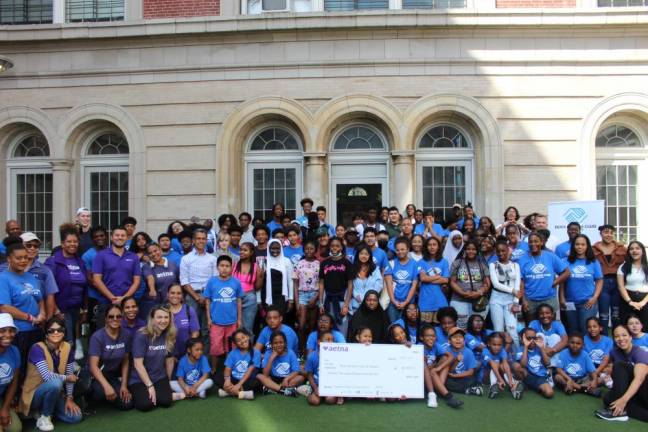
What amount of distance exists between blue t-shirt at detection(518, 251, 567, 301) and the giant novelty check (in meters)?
2.20

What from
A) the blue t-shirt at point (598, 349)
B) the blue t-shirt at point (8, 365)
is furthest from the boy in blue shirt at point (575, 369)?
the blue t-shirt at point (8, 365)

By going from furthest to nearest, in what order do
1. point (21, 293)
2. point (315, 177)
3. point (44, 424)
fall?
point (315, 177), point (21, 293), point (44, 424)

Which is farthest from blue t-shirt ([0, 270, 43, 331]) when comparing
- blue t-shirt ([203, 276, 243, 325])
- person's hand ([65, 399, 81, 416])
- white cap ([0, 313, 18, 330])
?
blue t-shirt ([203, 276, 243, 325])

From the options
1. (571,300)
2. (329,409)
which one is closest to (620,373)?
(571,300)

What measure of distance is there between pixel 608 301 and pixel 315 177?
20.7 ft

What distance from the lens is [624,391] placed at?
19.1ft

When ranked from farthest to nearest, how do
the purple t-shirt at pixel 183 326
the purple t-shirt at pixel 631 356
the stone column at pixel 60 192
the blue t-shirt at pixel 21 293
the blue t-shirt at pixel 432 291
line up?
1. the stone column at pixel 60 192
2. the blue t-shirt at pixel 432 291
3. the purple t-shirt at pixel 183 326
4. the purple t-shirt at pixel 631 356
5. the blue t-shirt at pixel 21 293

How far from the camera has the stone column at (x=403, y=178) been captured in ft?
38.4

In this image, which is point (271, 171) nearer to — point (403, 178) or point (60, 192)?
point (403, 178)

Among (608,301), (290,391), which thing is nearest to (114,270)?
(290,391)

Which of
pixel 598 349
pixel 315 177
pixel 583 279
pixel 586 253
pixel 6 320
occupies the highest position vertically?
pixel 315 177

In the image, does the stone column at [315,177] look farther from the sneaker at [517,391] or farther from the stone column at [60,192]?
the sneaker at [517,391]

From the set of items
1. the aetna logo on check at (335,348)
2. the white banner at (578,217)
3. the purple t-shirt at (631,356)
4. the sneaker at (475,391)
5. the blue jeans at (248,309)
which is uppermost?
the white banner at (578,217)

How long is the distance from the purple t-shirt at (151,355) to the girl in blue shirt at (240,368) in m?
0.72
